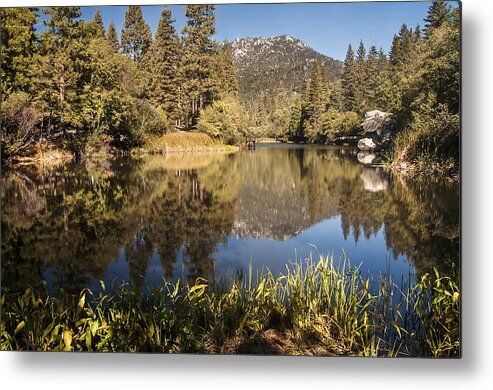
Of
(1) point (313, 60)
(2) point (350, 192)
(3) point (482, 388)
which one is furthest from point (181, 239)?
(3) point (482, 388)

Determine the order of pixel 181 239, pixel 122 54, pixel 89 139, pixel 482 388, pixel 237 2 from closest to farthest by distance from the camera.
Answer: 1. pixel 482 388
2. pixel 237 2
3. pixel 181 239
4. pixel 122 54
5. pixel 89 139

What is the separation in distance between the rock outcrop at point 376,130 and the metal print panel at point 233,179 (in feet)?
0.06

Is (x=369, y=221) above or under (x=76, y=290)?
above

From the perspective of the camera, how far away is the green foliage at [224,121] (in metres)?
3.96

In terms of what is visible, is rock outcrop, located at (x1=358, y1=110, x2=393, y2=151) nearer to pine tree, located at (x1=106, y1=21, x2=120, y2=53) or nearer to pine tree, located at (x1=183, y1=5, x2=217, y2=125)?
pine tree, located at (x1=183, y1=5, x2=217, y2=125)

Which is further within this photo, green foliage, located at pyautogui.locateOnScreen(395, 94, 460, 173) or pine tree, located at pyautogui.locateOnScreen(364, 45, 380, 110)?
pine tree, located at pyautogui.locateOnScreen(364, 45, 380, 110)

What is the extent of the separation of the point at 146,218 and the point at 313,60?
2.09 m

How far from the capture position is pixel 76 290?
338 centimetres

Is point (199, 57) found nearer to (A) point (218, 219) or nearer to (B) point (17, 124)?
(A) point (218, 219)

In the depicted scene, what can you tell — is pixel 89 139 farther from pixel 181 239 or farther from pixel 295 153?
pixel 295 153

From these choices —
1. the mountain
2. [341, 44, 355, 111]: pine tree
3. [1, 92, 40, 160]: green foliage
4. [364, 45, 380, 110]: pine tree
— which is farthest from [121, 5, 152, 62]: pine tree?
[364, 45, 380, 110]: pine tree

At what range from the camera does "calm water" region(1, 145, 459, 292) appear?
3420 millimetres

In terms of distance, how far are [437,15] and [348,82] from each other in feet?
2.84

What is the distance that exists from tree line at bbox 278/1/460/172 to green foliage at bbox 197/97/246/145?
433 millimetres
